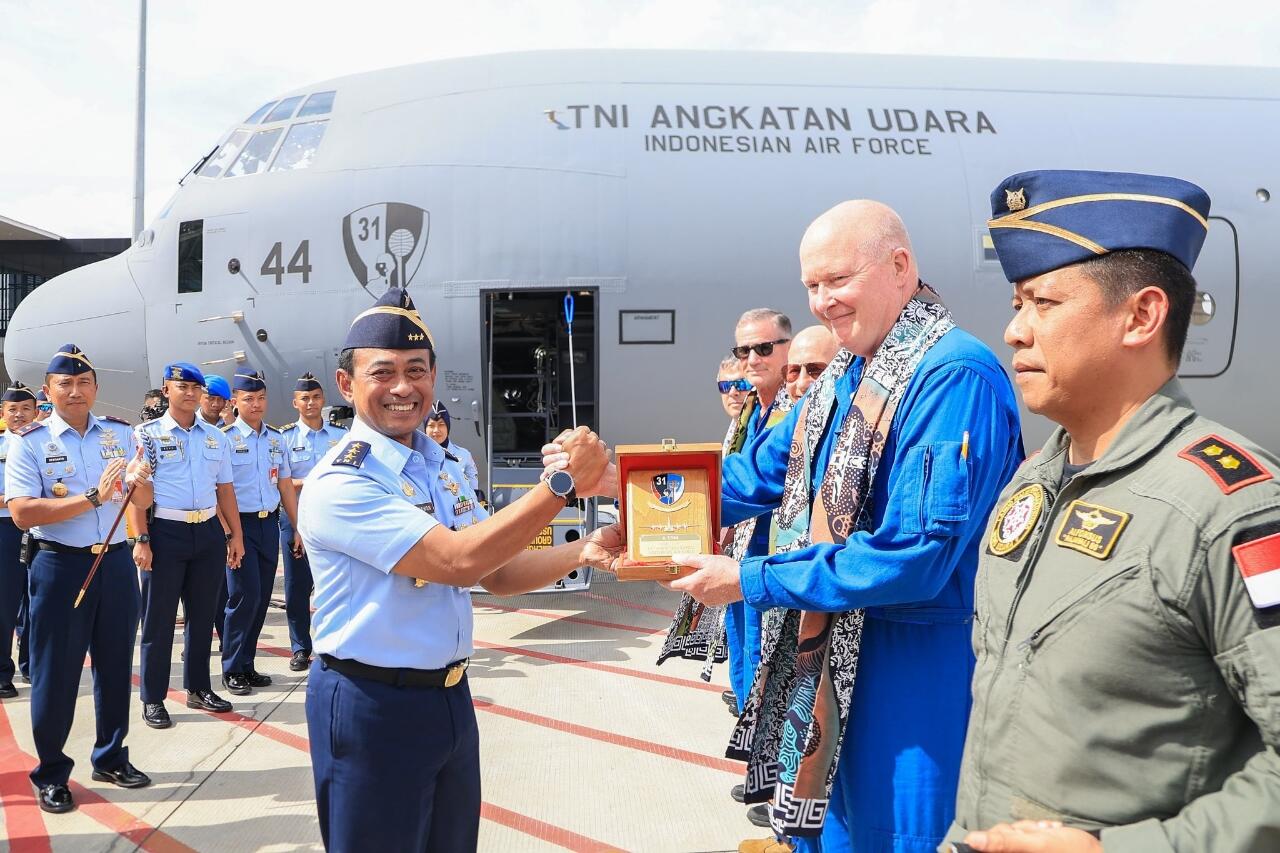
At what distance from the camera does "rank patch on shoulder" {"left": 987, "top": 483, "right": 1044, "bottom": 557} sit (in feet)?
4.86

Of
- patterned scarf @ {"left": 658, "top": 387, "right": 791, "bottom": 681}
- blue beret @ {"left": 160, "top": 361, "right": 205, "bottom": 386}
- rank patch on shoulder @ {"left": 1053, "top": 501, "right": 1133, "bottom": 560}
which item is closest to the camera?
rank patch on shoulder @ {"left": 1053, "top": 501, "right": 1133, "bottom": 560}

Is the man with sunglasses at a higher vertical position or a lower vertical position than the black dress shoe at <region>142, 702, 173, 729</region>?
higher

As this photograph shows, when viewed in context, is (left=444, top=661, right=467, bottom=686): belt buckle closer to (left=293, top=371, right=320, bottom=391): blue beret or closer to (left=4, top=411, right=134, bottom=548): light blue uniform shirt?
(left=4, top=411, right=134, bottom=548): light blue uniform shirt

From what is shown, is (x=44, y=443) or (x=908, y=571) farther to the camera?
(x=44, y=443)

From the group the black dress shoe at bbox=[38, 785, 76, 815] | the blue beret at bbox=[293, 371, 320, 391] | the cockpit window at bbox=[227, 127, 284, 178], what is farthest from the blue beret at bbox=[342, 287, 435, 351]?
the cockpit window at bbox=[227, 127, 284, 178]

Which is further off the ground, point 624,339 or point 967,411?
point 624,339

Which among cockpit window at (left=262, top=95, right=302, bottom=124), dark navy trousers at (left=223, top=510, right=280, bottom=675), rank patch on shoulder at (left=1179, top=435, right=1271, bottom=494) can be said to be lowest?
dark navy trousers at (left=223, top=510, right=280, bottom=675)

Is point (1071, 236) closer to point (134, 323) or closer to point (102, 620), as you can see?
point (102, 620)

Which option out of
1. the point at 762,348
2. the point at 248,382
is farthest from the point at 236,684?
the point at 762,348

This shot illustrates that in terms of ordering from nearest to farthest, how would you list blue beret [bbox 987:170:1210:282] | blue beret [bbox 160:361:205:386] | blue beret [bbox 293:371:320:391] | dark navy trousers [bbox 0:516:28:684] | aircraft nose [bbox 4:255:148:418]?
blue beret [bbox 987:170:1210:282], blue beret [bbox 160:361:205:386], dark navy trousers [bbox 0:516:28:684], blue beret [bbox 293:371:320:391], aircraft nose [bbox 4:255:148:418]

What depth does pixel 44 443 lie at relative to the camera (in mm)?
4875

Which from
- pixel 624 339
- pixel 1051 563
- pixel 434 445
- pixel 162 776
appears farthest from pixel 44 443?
pixel 1051 563

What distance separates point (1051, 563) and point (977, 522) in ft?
2.64

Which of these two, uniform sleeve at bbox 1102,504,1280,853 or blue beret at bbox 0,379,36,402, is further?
blue beret at bbox 0,379,36,402
